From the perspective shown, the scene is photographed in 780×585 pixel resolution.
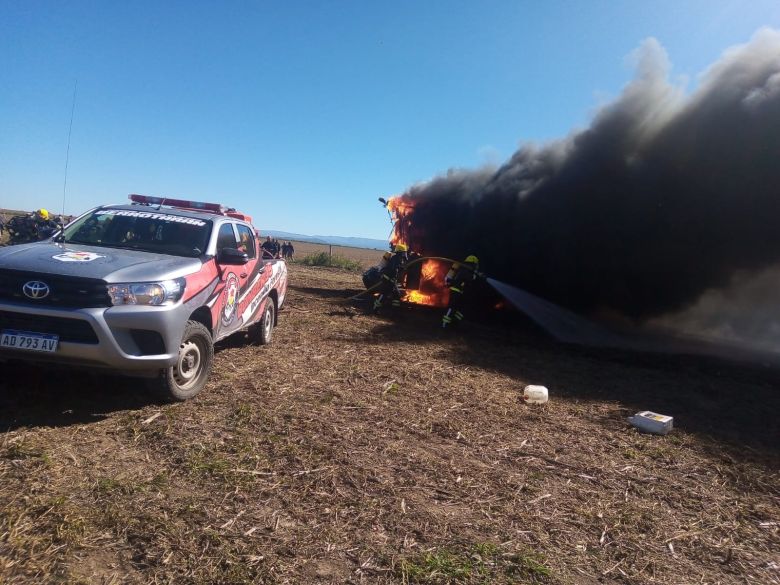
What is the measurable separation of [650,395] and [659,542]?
3916 millimetres

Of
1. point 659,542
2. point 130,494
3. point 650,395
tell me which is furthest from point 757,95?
point 130,494

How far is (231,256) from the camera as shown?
210 inches

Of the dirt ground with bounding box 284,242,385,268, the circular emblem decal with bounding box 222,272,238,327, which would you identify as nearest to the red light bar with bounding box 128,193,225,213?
the circular emblem decal with bounding box 222,272,238,327

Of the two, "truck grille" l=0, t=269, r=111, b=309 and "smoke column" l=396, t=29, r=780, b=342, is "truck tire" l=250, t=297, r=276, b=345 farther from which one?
"smoke column" l=396, t=29, r=780, b=342

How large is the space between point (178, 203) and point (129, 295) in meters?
2.85

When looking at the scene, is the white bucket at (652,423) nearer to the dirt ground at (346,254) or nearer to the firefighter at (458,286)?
the firefighter at (458,286)

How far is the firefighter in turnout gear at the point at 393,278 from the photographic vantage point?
12219 mm

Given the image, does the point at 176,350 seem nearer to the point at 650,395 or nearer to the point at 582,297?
the point at 650,395

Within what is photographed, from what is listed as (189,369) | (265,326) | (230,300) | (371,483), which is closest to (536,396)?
(371,483)

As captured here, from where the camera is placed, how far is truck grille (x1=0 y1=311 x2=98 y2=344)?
3992 millimetres

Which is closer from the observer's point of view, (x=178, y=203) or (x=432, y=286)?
(x=178, y=203)

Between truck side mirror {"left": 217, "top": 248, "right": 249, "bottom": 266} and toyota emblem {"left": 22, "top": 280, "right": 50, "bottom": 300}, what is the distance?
64.4 inches

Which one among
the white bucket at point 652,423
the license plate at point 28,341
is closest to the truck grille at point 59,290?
the license plate at point 28,341

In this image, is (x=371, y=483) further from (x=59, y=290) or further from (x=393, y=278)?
(x=393, y=278)
